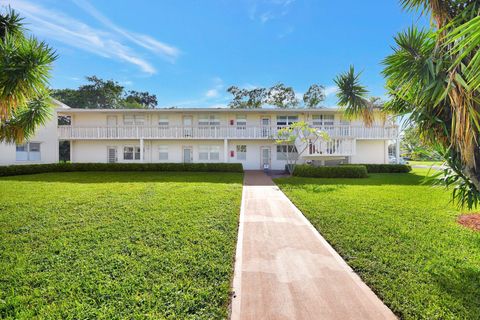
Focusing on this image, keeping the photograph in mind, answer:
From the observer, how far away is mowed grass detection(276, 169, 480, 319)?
9.67 ft

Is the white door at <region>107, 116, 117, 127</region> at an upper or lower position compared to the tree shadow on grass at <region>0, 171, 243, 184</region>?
upper

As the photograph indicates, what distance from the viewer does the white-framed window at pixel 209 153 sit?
71.6ft

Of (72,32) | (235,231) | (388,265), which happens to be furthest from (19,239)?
(72,32)

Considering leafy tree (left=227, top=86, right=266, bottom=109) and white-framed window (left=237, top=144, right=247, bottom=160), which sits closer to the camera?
white-framed window (left=237, top=144, right=247, bottom=160)

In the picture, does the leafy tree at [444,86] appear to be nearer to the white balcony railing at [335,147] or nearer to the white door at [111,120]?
the white balcony railing at [335,147]

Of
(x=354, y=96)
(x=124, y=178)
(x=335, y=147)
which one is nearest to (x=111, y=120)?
(x=124, y=178)

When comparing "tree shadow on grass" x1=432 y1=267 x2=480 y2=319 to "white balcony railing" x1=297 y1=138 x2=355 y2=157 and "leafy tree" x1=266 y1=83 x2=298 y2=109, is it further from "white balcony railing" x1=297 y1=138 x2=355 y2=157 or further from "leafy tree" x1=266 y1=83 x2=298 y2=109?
"leafy tree" x1=266 y1=83 x2=298 y2=109

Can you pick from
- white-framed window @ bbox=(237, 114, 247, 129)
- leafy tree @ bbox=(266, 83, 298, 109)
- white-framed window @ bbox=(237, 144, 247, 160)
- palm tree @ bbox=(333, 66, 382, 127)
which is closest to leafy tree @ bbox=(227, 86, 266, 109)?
leafy tree @ bbox=(266, 83, 298, 109)

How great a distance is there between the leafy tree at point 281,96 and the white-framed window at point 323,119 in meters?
14.5

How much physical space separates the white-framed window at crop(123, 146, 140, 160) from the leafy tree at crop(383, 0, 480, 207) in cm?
2195

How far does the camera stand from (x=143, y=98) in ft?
159

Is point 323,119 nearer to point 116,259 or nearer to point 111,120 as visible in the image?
point 111,120

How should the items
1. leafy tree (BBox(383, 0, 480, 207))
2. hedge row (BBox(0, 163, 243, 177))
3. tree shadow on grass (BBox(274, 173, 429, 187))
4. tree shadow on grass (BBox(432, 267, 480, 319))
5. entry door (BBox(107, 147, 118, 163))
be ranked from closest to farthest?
tree shadow on grass (BBox(432, 267, 480, 319))
leafy tree (BBox(383, 0, 480, 207))
tree shadow on grass (BBox(274, 173, 429, 187))
hedge row (BBox(0, 163, 243, 177))
entry door (BBox(107, 147, 118, 163))

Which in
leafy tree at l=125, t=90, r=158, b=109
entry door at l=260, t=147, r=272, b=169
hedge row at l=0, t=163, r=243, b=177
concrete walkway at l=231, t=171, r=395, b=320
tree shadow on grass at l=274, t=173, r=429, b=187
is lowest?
concrete walkway at l=231, t=171, r=395, b=320
